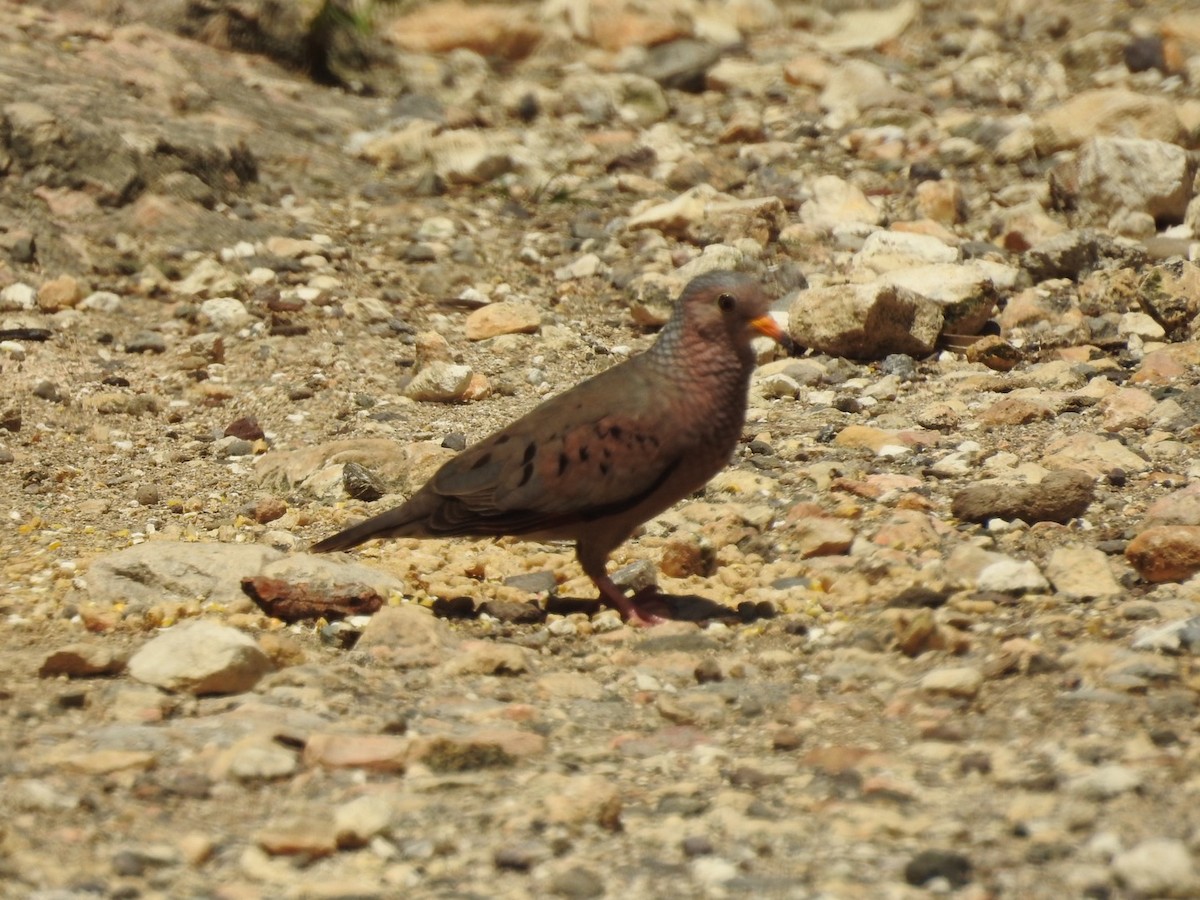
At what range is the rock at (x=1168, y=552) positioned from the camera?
190 inches

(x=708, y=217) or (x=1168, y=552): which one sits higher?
(x=1168, y=552)

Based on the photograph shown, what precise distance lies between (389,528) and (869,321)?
2.72 m

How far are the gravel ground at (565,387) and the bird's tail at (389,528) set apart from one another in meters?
0.14

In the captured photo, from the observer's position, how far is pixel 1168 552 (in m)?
4.85

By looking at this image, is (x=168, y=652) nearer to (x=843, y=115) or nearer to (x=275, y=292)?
(x=275, y=292)

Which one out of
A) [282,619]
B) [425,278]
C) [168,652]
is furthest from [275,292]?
[168,652]

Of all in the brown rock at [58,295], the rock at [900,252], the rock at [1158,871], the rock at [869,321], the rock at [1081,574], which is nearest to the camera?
the rock at [1158,871]

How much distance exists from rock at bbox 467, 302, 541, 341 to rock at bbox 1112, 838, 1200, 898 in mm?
4939

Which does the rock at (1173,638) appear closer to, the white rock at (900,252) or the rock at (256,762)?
the rock at (256,762)

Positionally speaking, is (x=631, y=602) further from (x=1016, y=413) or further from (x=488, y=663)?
(x=1016, y=413)

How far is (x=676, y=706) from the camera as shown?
4.19m

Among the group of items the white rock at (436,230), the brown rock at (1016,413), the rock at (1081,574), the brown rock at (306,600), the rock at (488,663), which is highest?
the rock at (1081,574)

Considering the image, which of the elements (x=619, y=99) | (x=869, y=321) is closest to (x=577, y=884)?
(x=869, y=321)

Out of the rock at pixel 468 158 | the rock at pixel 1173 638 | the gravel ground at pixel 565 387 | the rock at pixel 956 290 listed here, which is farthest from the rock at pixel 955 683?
the rock at pixel 468 158
